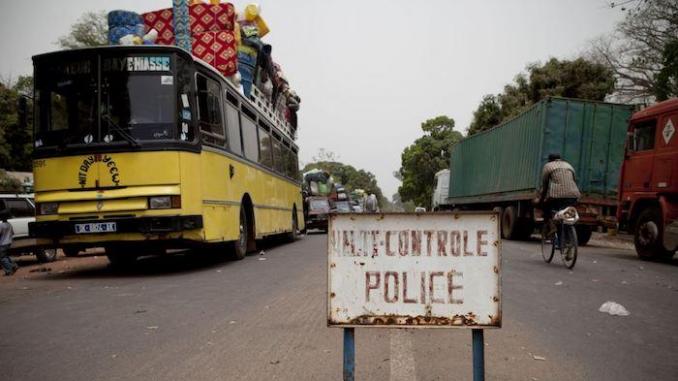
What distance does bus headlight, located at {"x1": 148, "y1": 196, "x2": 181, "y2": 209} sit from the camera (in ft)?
25.3

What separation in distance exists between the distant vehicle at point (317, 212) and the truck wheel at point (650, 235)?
14437 millimetres

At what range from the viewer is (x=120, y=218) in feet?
25.2

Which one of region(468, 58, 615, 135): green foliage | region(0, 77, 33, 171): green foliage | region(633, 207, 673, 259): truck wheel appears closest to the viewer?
region(633, 207, 673, 259): truck wheel

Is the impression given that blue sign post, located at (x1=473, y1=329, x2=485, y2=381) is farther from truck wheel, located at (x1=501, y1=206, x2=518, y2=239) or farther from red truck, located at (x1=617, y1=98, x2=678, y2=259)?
truck wheel, located at (x1=501, y1=206, x2=518, y2=239)

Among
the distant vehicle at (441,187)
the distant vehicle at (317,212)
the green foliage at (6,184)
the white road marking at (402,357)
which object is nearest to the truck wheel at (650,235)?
the white road marking at (402,357)

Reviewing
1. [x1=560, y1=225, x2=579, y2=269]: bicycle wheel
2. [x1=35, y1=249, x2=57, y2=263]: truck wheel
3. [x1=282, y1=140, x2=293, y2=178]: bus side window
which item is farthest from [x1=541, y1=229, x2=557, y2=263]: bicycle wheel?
[x1=35, y1=249, x2=57, y2=263]: truck wheel

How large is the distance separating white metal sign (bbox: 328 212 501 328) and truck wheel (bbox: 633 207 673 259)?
9.13 m

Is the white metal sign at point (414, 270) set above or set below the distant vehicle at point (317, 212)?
above

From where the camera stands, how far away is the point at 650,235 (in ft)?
33.7

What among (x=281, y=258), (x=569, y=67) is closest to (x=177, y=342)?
(x=281, y=258)

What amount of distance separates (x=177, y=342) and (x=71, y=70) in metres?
5.70

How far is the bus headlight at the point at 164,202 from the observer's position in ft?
25.3

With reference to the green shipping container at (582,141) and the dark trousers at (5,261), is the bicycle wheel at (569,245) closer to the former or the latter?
the green shipping container at (582,141)

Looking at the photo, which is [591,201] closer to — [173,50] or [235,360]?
[173,50]
